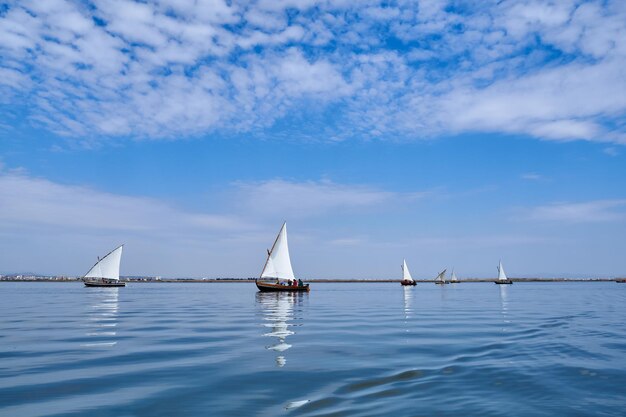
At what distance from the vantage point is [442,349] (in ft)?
61.8

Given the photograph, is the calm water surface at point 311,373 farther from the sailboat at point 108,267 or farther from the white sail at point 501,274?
the white sail at point 501,274

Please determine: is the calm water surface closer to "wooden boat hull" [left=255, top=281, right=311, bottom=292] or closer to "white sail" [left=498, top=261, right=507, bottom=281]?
"wooden boat hull" [left=255, top=281, right=311, bottom=292]

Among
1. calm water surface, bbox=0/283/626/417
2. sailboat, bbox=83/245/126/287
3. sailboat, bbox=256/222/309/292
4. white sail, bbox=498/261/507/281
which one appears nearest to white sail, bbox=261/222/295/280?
sailboat, bbox=256/222/309/292

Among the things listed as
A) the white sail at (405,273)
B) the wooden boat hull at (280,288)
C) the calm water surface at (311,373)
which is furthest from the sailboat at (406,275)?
the calm water surface at (311,373)

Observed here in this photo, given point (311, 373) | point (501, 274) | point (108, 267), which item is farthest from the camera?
point (501, 274)

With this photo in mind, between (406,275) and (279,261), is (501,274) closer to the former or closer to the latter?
(406,275)

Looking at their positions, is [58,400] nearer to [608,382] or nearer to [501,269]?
[608,382]

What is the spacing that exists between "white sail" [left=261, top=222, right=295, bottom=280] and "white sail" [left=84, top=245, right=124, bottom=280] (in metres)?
54.9

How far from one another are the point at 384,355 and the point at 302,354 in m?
3.15

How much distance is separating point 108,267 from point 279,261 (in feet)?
207

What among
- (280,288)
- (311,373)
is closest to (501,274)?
(280,288)

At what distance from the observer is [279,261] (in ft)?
287

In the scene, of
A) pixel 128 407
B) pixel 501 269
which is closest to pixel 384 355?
pixel 128 407

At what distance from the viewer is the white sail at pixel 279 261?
8656 cm
